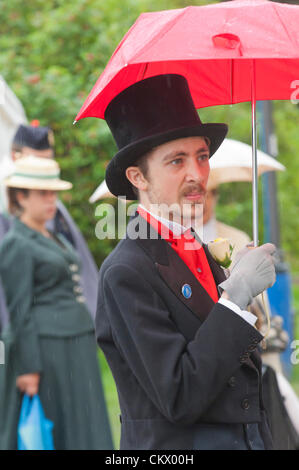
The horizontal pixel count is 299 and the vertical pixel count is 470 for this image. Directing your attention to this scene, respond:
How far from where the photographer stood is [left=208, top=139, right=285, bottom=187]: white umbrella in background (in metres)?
4.55

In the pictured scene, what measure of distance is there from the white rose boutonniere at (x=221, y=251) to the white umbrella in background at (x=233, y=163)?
1.60 m

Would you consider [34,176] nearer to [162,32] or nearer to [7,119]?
[7,119]

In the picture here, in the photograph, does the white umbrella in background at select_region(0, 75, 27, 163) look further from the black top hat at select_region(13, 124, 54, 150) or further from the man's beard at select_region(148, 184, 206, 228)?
the man's beard at select_region(148, 184, 206, 228)

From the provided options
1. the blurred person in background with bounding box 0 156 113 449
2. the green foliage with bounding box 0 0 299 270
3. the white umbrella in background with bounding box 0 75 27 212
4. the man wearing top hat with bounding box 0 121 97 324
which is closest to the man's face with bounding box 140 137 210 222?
the blurred person in background with bounding box 0 156 113 449

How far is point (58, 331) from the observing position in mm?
5480

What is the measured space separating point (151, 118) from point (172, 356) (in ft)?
2.46

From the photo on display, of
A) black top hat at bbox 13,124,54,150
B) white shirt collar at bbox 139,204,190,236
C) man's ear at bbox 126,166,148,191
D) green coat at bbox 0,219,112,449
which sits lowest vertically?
green coat at bbox 0,219,112,449

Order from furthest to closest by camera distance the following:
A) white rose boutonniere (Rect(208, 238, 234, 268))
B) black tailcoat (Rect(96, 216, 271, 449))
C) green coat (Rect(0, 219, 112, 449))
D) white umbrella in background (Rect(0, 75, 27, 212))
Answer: white umbrella in background (Rect(0, 75, 27, 212)), green coat (Rect(0, 219, 112, 449)), white rose boutonniere (Rect(208, 238, 234, 268)), black tailcoat (Rect(96, 216, 271, 449))

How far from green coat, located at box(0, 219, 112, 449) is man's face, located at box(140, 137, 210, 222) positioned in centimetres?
291

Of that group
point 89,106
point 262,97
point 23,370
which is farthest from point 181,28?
point 23,370

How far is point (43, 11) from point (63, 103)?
65.2 inches

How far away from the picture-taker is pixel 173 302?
240 cm
